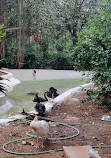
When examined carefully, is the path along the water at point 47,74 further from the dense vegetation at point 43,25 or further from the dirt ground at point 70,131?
the dirt ground at point 70,131

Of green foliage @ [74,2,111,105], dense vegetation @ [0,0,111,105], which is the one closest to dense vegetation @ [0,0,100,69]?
dense vegetation @ [0,0,111,105]

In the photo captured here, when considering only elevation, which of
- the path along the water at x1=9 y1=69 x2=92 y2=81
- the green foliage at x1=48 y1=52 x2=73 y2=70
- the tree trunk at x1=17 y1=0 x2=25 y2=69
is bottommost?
the path along the water at x1=9 y1=69 x2=92 y2=81

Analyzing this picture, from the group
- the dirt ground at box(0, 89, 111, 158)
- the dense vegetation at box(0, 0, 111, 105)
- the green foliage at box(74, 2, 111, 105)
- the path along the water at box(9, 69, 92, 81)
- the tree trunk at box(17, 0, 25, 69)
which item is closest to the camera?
the dirt ground at box(0, 89, 111, 158)

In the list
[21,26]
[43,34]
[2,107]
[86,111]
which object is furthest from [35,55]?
[86,111]

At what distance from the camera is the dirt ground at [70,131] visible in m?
3.40

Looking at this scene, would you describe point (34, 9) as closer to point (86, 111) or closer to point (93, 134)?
point (86, 111)

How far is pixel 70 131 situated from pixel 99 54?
8.91 feet

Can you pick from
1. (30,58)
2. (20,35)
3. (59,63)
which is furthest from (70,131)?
(59,63)

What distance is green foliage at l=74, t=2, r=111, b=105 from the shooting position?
5.89m

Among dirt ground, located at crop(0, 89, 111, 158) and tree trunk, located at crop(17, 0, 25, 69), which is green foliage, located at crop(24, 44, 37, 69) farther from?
dirt ground, located at crop(0, 89, 111, 158)

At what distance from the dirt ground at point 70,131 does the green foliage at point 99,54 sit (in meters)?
0.68

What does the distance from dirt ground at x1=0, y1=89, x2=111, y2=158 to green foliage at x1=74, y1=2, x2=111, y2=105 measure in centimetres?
68

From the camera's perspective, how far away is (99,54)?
620 cm

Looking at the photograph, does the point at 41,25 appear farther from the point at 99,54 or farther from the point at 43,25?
the point at 99,54
